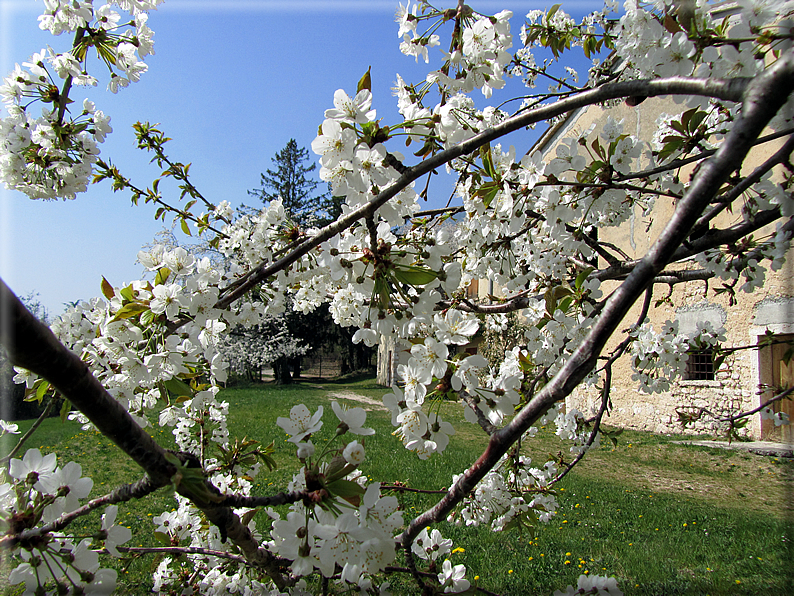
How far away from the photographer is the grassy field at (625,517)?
2869mm

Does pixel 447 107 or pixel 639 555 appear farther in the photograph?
pixel 639 555

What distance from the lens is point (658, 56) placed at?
1.27 m

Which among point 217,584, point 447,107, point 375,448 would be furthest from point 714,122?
point 375,448

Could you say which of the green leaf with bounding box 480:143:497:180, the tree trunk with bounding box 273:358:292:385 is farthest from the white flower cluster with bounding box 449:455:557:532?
the tree trunk with bounding box 273:358:292:385

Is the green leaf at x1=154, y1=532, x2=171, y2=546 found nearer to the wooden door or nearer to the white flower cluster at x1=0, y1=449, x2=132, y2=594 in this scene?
the white flower cluster at x1=0, y1=449, x2=132, y2=594

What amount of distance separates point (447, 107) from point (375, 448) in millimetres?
6141

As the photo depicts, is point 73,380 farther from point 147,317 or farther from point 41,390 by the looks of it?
point 41,390

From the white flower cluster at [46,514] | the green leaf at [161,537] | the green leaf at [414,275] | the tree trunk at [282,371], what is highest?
the green leaf at [414,275]

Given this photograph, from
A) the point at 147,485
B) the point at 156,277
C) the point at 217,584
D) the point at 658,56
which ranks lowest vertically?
the point at 217,584

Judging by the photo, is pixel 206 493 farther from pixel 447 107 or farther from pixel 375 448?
pixel 375 448

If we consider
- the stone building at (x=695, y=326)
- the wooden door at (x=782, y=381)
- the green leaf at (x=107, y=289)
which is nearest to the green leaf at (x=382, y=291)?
the green leaf at (x=107, y=289)

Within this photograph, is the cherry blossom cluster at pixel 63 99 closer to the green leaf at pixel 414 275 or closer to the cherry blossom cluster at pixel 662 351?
the green leaf at pixel 414 275

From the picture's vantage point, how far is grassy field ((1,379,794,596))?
2869 mm

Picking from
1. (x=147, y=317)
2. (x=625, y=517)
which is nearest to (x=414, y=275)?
(x=147, y=317)
